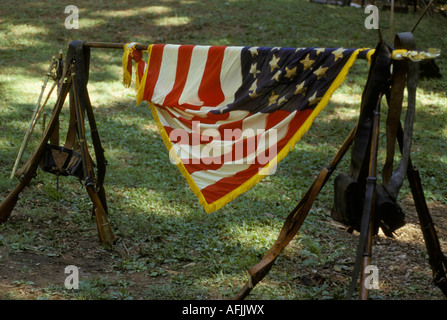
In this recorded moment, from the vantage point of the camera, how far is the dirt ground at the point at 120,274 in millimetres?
3676

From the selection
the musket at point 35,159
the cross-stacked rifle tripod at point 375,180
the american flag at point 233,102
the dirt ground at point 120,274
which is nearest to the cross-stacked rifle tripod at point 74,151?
the musket at point 35,159

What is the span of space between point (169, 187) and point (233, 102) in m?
2.27

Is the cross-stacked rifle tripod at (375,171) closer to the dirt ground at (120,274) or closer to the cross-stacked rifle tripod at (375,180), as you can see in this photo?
the cross-stacked rifle tripod at (375,180)

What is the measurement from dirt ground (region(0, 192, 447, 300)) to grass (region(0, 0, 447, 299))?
0.03 m

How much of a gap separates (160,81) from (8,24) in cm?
872

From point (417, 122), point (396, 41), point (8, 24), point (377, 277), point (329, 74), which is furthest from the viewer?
point (8, 24)

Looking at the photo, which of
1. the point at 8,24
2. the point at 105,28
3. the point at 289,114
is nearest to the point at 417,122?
the point at 289,114

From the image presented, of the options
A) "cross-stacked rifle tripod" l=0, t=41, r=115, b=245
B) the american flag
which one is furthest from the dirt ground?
the american flag

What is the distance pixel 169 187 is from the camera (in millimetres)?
5895

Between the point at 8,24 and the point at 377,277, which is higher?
the point at 8,24

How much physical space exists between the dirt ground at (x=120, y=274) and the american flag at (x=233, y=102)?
3.28ft

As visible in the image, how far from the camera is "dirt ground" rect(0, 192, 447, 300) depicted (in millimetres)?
3676
